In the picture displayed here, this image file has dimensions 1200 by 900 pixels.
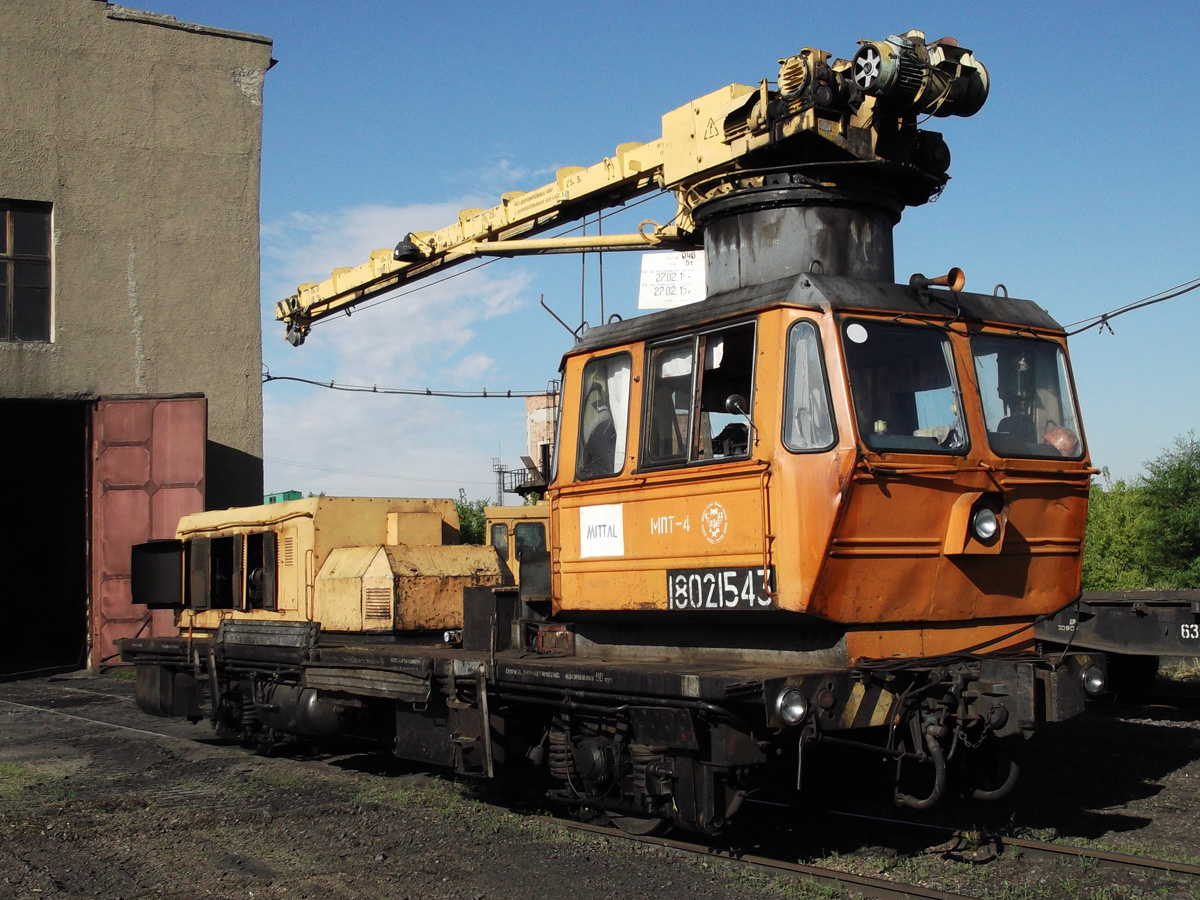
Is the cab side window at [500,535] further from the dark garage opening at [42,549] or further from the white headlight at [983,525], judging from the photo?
the dark garage opening at [42,549]

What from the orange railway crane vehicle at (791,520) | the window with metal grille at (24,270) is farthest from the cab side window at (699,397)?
the window with metal grille at (24,270)

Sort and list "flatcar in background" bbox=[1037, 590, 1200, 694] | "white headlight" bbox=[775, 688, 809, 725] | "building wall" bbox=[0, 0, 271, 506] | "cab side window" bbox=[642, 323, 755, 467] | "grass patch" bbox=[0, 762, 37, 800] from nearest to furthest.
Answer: "white headlight" bbox=[775, 688, 809, 725] → "cab side window" bbox=[642, 323, 755, 467] → "grass patch" bbox=[0, 762, 37, 800] → "flatcar in background" bbox=[1037, 590, 1200, 694] → "building wall" bbox=[0, 0, 271, 506]

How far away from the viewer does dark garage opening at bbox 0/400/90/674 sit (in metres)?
25.2

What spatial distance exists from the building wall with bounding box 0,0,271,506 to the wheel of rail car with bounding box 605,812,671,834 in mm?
14125

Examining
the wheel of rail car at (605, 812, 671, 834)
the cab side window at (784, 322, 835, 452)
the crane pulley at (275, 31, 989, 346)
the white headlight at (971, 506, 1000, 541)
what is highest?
the crane pulley at (275, 31, 989, 346)

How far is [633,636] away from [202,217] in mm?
15245

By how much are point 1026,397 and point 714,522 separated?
2.08 metres

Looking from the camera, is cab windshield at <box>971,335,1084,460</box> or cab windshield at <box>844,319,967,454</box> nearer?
cab windshield at <box>844,319,967,454</box>

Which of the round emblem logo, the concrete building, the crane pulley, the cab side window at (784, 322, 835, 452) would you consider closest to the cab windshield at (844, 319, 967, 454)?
the cab side window at (784, 322, 835, 452)

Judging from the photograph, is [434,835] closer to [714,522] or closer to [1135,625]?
[714,522]

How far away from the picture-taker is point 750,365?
6.79m

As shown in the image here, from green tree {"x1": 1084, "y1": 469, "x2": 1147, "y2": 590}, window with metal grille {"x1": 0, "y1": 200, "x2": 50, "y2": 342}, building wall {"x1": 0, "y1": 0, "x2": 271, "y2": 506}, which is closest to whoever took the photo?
window with metal grille {"x1": 0, "y1": 200, "x2": 50, "y2": 342}

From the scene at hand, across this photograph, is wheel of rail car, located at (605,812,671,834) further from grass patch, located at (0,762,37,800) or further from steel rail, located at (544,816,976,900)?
grass patch, located at (0,762,37,800)

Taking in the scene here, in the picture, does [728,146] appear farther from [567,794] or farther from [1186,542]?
[1186,542]
